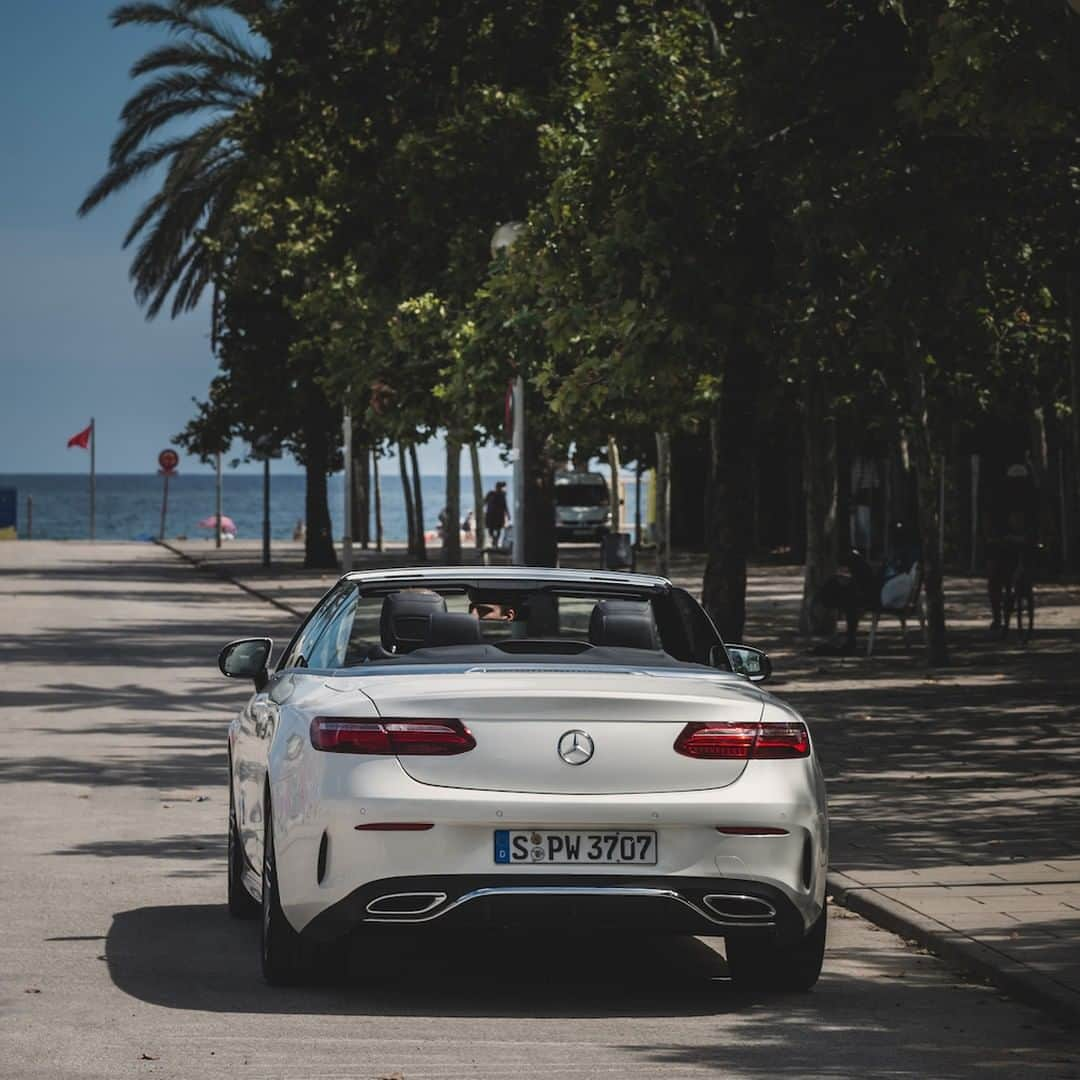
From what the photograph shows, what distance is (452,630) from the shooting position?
7.74 metres

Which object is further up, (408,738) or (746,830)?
(408,738)

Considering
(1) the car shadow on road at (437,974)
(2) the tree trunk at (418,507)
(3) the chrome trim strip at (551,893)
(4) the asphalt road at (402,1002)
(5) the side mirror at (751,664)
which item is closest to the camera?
(4) the asphalt road at (402,1002)

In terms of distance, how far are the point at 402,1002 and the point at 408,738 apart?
3.06ft

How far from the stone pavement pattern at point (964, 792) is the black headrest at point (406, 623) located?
2108mm

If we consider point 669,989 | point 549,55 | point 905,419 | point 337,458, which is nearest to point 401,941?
point 669,989

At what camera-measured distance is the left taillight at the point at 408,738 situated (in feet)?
22.4

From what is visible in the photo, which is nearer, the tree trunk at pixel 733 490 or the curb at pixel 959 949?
the curb at pixel 959 949

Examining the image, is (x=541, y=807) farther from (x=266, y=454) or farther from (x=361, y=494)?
(x=361, y=494)

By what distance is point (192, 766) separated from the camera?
47.7 feet

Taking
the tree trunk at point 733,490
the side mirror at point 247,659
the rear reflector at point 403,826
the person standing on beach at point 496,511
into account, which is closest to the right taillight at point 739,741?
the rear reflector at point 403,826

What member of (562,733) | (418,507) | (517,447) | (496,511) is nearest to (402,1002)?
(562,733)

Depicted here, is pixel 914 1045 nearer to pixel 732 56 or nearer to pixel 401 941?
pixel 401 941

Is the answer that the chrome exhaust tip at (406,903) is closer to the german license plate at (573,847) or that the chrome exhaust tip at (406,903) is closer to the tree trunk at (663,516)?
the german license plate at (573,847)

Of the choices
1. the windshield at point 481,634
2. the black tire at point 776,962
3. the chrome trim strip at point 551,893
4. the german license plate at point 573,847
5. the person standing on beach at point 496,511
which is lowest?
the black tire at point 776,962
